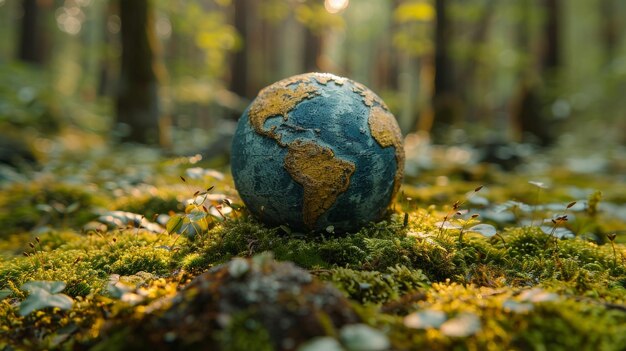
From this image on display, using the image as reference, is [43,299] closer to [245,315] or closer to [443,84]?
[245,315]

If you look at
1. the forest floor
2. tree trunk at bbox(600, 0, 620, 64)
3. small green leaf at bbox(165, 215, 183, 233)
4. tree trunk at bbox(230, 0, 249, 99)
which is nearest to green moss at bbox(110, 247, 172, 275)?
the forest floor

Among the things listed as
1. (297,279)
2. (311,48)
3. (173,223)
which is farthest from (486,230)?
(311,48)

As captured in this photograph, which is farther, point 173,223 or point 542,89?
point 542,89

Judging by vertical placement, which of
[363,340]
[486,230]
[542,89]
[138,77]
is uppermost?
[138,77]

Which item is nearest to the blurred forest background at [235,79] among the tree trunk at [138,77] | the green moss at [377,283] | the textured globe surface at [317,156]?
the tree trunk at [138,77]

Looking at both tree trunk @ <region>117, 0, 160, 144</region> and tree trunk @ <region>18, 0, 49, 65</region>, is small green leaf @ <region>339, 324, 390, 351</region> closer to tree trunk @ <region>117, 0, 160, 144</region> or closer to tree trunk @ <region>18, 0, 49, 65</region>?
tree trunk @ <region>117, 0, 160, 144</region>

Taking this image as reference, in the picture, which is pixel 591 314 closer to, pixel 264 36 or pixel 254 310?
pixel 254 310
